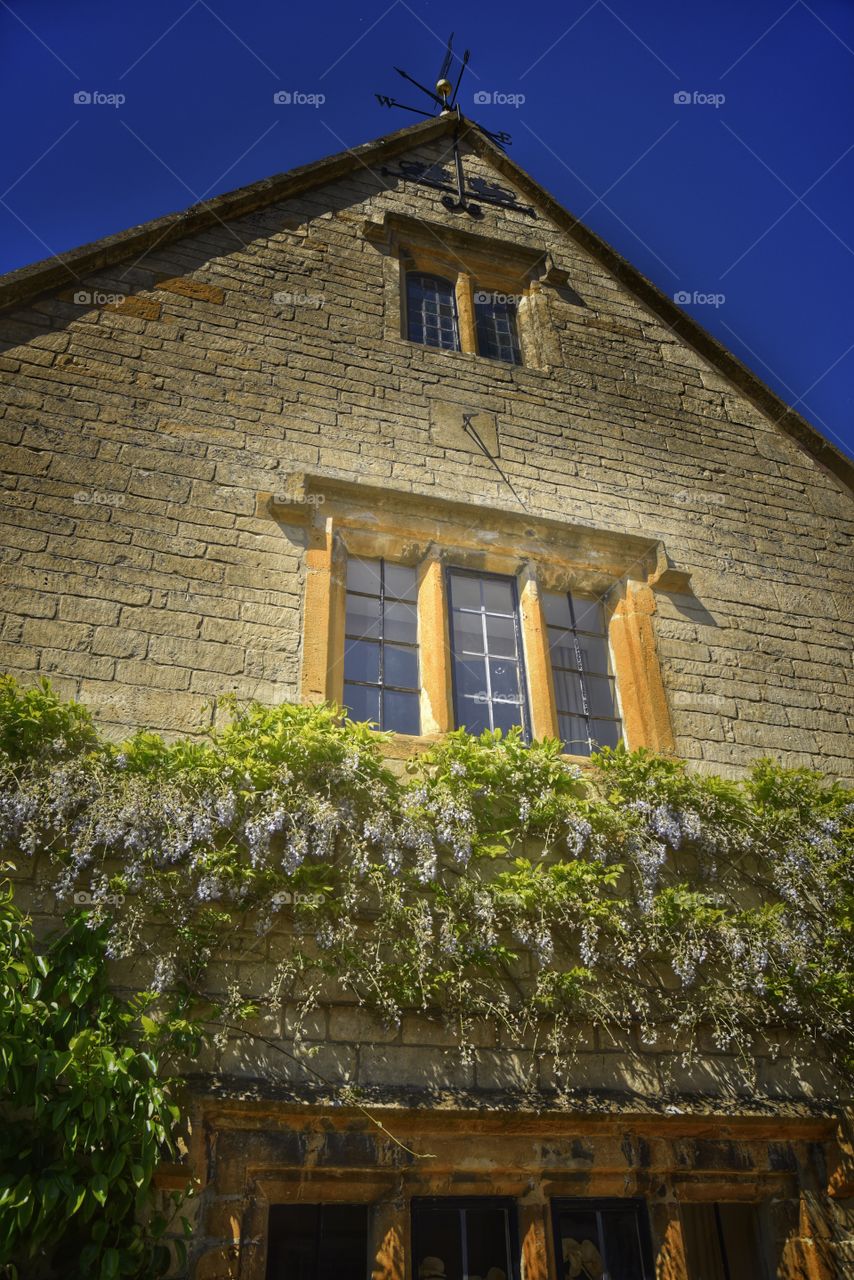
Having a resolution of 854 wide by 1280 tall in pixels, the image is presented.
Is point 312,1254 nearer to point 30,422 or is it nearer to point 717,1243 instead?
point 717,1243

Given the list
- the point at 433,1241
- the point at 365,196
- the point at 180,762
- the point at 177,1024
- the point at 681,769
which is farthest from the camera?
the point at 365,196

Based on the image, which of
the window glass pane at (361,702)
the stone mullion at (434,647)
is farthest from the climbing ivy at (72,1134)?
the stone mullion at (434,647)

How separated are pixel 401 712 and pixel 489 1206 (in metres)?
2.29

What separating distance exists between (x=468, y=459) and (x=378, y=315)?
144 cm

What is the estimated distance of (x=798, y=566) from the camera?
21.4 ft

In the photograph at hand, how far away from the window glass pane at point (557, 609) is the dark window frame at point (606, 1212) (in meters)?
3.02

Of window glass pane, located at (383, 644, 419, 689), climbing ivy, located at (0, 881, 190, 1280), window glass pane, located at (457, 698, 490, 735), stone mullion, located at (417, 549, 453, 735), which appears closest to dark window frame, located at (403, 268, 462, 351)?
stone mullion, located at (417, 549, 453, 735)

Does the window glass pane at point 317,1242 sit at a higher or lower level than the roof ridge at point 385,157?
lower

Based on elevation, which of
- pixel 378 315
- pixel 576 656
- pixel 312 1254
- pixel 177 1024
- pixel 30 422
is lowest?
pixel 312 1254

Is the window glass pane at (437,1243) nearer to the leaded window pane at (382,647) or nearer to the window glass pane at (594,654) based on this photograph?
the leaded window pane at (382,647)

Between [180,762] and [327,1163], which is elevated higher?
[180,762]

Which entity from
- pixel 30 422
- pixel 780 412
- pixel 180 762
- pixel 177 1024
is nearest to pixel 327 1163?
pixel 177 1024

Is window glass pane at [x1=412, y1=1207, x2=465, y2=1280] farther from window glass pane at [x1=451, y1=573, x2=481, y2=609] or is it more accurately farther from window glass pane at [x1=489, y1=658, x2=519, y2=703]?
window glass pane at [x1=451, y1=573, x2=481, y2=609]

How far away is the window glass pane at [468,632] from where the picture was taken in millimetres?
5355
